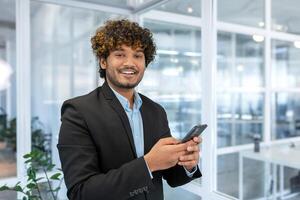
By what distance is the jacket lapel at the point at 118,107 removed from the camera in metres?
1.02

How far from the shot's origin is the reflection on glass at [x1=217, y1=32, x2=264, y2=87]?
3844 millimetres

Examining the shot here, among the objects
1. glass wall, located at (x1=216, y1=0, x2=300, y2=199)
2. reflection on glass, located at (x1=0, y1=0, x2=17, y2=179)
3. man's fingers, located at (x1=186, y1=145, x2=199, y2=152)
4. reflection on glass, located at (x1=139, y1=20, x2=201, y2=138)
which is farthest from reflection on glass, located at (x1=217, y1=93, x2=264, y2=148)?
man's fingers, located at (x1=186, y1=145, x2=199, y2=152)

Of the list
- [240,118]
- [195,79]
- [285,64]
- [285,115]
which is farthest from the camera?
[240,118]

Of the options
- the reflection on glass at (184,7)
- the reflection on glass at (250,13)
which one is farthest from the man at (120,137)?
the reflection on glass at (250,13)

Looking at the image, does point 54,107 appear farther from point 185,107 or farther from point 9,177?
point 185,107

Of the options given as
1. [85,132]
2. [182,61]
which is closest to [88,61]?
[182,61]

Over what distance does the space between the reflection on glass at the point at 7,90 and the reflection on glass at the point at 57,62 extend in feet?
0.93

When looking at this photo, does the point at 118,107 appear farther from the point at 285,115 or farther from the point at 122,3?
the point at 285,115

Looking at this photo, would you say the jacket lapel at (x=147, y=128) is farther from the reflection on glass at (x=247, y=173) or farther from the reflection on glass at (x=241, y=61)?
the reflection on glass at (x=241, y=61)

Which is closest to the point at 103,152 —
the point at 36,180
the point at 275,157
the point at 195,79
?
the point at 36,180

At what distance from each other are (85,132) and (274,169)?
301 cm

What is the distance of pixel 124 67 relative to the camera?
3.48 feet

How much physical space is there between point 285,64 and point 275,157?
1793 millimetres

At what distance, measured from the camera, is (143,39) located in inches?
45.4
